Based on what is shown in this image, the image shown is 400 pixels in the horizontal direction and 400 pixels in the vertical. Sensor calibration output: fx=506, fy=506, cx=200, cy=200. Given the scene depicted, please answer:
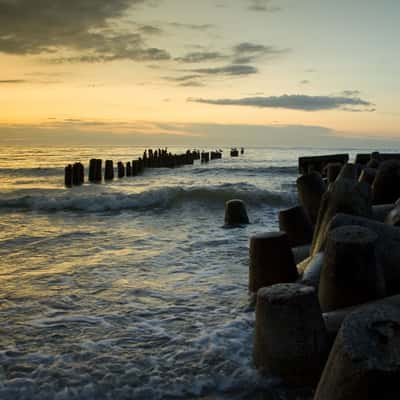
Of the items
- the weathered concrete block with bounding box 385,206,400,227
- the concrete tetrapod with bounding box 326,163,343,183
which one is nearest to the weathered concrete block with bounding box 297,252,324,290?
the weathered concrete block with bounding box 385,206,400,227

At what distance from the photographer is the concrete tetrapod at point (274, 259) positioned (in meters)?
5.16

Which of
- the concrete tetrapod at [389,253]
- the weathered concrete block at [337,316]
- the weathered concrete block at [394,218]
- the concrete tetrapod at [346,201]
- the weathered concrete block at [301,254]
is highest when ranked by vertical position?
the concrete tetrapod at [346,201]

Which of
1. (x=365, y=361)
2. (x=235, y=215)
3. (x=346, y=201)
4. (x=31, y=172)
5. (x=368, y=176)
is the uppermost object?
(x=368, y=176)

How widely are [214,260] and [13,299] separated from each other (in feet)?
9.92

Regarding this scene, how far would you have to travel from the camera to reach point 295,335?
10.5ft

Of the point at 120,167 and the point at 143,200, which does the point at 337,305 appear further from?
the point at 120,167

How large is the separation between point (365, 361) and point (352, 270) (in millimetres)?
1646

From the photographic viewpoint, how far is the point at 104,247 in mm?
9031

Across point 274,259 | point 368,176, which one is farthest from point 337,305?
point 368,176

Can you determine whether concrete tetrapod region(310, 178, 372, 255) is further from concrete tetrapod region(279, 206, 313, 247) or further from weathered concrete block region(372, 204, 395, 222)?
concrete tetrapod region(279, 206, 313, 247)

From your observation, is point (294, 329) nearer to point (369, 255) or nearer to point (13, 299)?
point (369, 255)

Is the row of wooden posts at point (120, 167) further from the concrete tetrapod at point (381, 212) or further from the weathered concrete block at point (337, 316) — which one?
the weathered concrete block at point (337, 316)

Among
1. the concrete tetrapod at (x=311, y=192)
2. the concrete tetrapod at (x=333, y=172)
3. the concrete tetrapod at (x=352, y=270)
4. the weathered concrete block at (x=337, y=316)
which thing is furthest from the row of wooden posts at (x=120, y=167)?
the weathered concrete block at (x=337, y=316)

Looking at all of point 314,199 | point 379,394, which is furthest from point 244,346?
point 314,199
